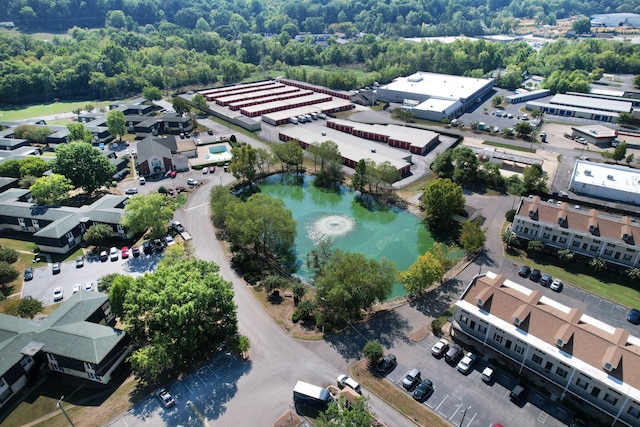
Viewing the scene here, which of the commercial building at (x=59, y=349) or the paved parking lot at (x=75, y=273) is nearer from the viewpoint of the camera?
the commercial building at (x=59, y=349)

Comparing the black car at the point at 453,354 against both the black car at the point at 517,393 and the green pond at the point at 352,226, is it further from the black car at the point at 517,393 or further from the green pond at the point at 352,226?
the green pond at the point at 352,226

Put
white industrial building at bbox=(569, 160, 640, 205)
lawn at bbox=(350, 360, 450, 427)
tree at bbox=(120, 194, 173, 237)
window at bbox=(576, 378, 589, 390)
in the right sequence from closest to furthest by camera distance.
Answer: lawn at bbox=(350, 360, 450, 427)
window at bbox=(576, 378, 589, 390)
tree at bbox=(120, 194, 173, 237)
white industrial building at bbox=(569, 160, 640, 205)

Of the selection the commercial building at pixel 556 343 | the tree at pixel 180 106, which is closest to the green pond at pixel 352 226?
the commercial building at pixel 556 343

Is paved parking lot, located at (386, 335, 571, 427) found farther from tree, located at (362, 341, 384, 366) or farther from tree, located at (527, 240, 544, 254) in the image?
tree, located at (527, 240, 544, 254)

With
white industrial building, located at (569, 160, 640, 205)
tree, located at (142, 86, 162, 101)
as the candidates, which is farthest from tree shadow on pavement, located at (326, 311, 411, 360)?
tree, located at (142, 86, 162, 101)

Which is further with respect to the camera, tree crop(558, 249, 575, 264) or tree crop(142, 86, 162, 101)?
tree crop(142, 86, 162, 101)

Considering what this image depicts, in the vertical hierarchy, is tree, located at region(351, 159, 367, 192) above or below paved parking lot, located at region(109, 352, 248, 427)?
above

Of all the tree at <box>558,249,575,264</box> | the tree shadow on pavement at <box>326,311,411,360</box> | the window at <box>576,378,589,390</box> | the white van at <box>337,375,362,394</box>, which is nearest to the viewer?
the window at <box>576,378,589,390</box>
